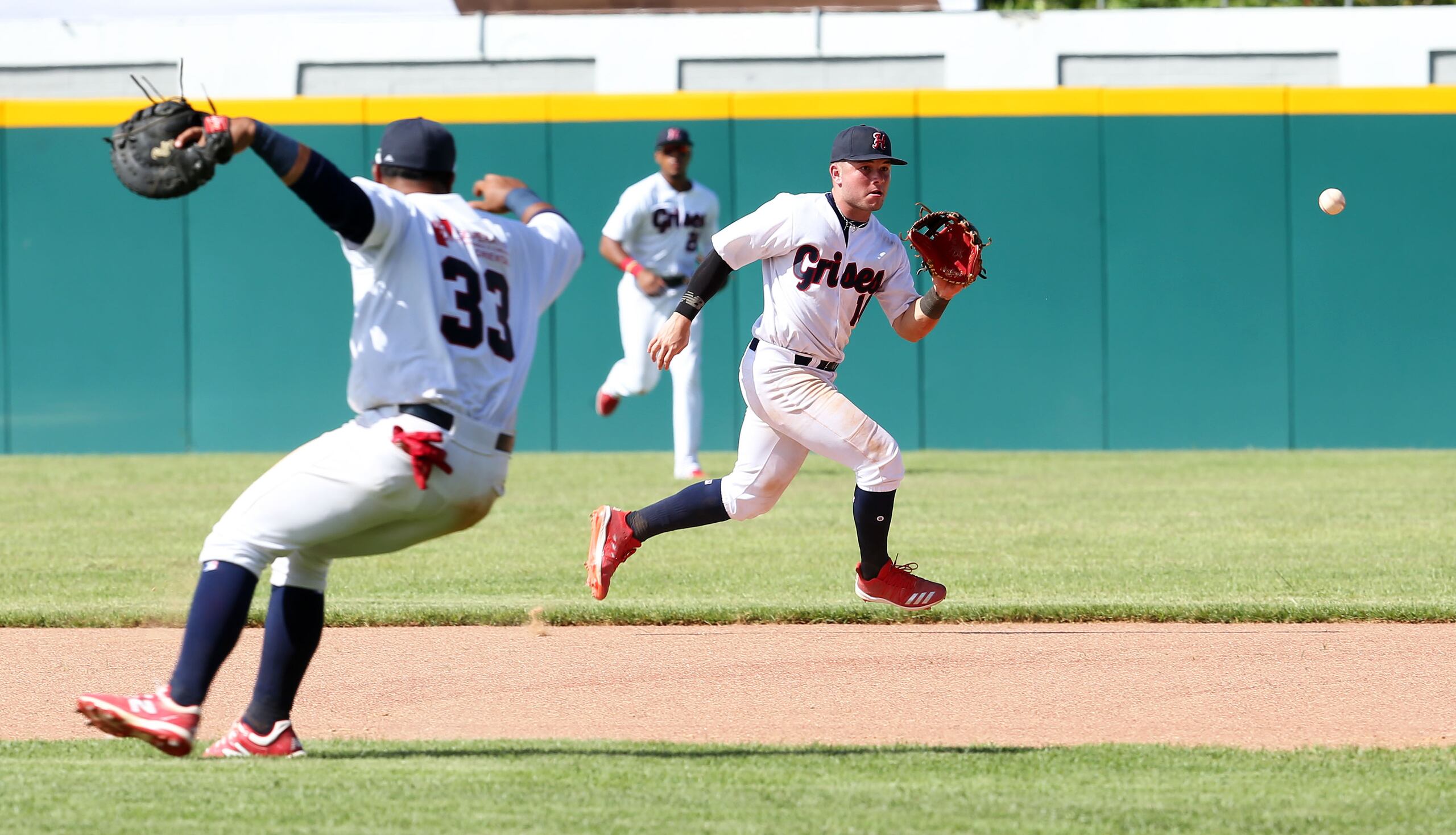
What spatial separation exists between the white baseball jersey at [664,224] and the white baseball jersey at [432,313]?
294 inches

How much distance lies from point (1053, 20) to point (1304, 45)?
2394mm

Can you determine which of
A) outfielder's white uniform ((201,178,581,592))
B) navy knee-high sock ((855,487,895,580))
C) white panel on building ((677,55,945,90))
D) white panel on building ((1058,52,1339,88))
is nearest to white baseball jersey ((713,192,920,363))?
navy knee-high sock ((855,487,895,580))

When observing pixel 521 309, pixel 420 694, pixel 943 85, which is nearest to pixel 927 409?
pixel 943 85

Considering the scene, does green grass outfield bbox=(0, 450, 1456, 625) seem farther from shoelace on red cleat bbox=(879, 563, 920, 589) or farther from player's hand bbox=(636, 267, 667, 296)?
player's hand bbox=(636, 267, 667, 296)

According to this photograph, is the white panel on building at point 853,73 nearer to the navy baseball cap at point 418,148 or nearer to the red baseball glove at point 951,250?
the red baseball glove at point 951,250

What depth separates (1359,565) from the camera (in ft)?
25.0

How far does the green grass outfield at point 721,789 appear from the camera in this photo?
340 centimetres

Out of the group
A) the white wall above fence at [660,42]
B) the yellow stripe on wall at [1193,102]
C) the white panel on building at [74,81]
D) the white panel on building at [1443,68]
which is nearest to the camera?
the yellow stripe on wall at [1193,102]

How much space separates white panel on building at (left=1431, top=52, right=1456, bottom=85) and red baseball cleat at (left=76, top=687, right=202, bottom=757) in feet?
49.7

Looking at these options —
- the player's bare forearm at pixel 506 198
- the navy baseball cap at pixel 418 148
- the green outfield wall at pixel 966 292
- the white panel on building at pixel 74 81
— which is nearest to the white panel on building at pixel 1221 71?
the green outfield wall at pixel 966 292

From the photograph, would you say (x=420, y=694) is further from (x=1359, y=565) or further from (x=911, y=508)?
(x=911, y=508)

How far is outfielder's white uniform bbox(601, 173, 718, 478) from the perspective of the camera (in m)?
11.4

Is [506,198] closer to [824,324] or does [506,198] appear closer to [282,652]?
[282,652]

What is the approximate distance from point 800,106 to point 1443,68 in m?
6.47
